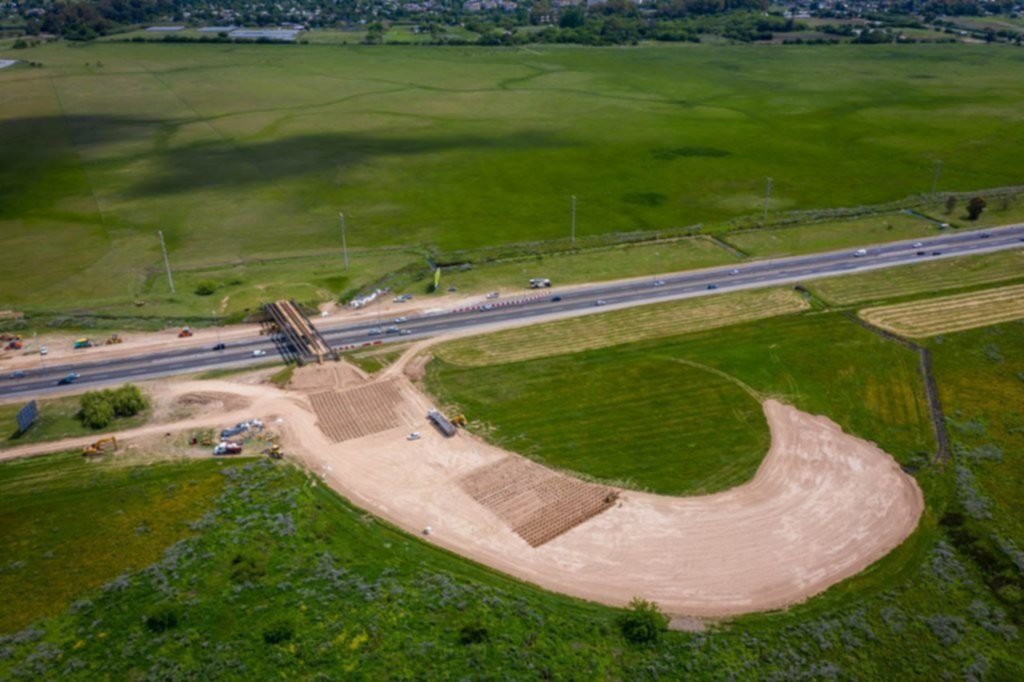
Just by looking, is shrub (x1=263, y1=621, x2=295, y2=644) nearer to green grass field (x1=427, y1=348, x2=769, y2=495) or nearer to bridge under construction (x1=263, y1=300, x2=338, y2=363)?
green grass field (x1=427, y1=348, x2=769, y2=495)

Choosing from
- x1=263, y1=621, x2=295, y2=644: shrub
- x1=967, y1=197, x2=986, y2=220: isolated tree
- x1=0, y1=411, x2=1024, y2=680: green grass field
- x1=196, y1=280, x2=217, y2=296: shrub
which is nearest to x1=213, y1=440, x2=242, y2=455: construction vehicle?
x1=0, y1=411, x2=1024, y2=680: green grass field

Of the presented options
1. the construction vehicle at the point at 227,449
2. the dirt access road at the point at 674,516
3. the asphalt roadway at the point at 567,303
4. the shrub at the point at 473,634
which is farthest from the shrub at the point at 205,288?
the shrub at the point at 473,634

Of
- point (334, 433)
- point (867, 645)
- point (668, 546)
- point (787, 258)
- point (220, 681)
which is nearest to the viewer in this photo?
point (220, 681)

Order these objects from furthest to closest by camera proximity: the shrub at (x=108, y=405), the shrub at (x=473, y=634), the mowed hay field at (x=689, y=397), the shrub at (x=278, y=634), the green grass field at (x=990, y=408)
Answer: the shrub at (x=108, y=405), the mowed hay field at (x=689, y=397), the green grass field at (x=990, y=408), the shrub at (x=473, y=634), the shrub at (x=278, y=634)

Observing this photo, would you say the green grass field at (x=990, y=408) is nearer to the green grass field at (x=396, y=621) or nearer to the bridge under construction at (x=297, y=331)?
the green grass field at (x=396, y=621)

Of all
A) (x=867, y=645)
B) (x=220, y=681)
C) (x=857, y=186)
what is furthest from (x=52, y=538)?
(x=857, y=186)

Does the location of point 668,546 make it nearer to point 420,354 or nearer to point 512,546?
point 512,546
